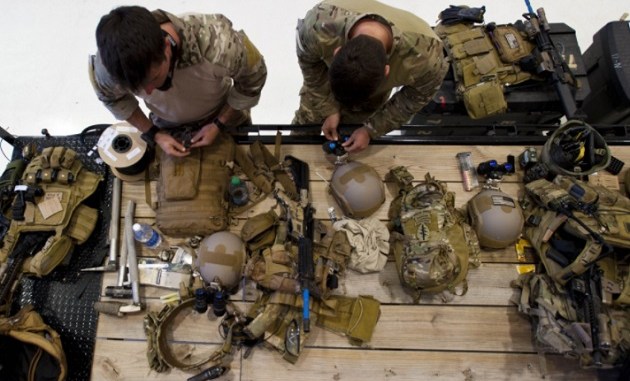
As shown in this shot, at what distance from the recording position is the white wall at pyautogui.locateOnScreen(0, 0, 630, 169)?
3545 millimetres

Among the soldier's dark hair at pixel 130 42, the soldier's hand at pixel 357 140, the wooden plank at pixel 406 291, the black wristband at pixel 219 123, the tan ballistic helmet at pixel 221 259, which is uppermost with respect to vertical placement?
the soldier's dark hair at pixel 130 42

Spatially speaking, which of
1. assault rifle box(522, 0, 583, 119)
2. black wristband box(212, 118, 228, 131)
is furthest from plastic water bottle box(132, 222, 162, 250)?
assault rifle box(522, 0, 583, 119)

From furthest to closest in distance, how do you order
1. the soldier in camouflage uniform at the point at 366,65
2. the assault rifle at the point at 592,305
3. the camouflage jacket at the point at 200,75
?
the assault rifle at the point at 592,305, the camouflage jacket at the point at 200,75, the soldier in camouflage uniform at the point at 366,65

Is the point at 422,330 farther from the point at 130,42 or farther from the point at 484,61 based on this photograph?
the point at 130,42

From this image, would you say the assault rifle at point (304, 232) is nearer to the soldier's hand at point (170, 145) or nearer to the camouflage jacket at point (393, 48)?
the camouflage jacket at point (393, 48)

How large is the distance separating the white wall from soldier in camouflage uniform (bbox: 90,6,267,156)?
1439 millimetres

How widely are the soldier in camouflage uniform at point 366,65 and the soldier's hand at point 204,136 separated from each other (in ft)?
1.87

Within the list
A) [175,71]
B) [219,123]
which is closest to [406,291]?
[219,123]

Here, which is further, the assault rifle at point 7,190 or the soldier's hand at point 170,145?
the assault rifle at point 7,190

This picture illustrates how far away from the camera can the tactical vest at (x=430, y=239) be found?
6.84ft

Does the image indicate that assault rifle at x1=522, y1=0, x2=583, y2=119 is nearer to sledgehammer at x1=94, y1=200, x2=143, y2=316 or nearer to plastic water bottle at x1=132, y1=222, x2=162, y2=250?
plastic water bottle at x1=132, y1=222, x2=162, y2=250

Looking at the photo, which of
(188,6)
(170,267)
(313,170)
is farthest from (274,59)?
(170,267)

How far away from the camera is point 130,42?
1.39 meters

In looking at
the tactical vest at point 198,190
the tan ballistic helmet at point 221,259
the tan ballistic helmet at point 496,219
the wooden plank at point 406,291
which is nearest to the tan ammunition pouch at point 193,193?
the tactical vest at point 198,190
